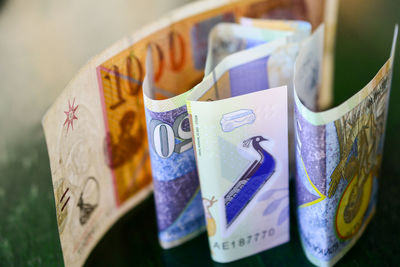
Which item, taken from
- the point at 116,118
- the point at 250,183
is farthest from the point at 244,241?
the point at 116,118

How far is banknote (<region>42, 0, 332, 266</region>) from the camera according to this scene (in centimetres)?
68

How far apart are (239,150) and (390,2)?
758 millimetres

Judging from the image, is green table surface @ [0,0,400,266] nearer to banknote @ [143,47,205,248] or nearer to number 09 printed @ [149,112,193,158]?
banknote @ [143,47,205,248]

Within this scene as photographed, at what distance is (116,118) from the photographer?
30.8 inches

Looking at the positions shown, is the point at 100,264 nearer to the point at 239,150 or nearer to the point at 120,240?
the point at 120,240

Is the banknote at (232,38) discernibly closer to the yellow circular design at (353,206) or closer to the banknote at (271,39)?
the banknote at (271,39)

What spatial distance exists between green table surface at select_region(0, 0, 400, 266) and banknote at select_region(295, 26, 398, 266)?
0.03 m

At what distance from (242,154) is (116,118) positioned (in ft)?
0.69

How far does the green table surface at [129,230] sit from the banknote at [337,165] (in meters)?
0.03

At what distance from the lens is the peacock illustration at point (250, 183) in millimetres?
680

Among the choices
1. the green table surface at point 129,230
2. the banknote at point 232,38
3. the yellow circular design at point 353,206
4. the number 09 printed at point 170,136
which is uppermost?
the banknote at point 232,38

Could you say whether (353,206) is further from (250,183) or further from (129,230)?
(129,230)

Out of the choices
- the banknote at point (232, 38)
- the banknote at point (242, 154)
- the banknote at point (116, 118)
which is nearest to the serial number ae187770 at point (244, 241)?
the banknote at point (242, 154)

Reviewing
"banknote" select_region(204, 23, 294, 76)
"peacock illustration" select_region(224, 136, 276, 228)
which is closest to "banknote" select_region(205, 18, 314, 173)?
"banknote" select_region(204, 23, 294, 76)
